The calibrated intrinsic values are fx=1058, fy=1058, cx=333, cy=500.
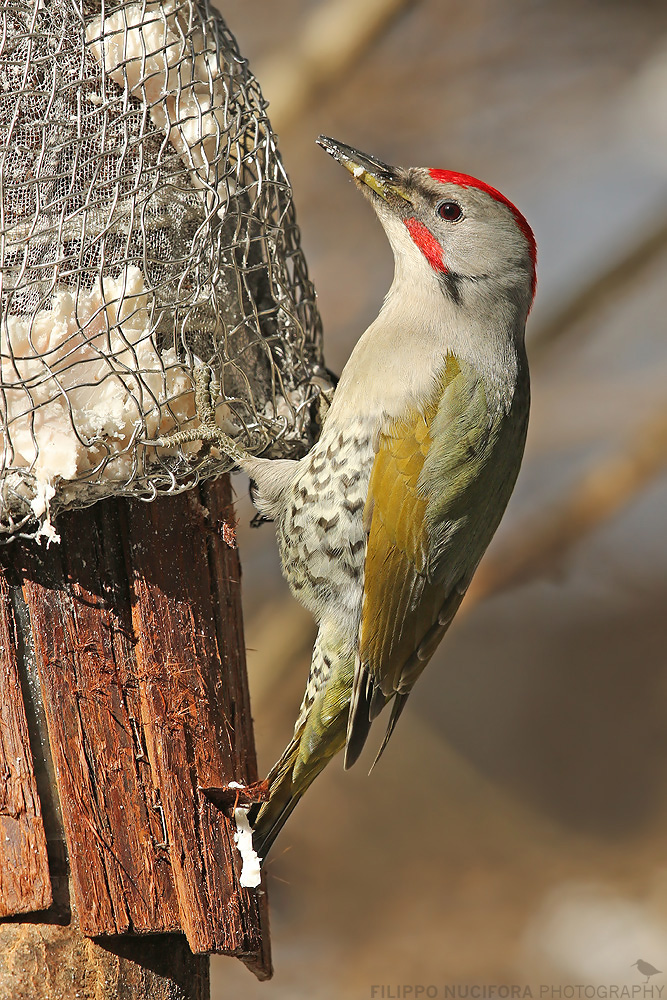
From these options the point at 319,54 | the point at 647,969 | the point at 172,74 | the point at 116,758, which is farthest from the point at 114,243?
the point at 647,969

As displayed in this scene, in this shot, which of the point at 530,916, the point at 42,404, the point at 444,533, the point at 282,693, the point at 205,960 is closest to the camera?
the point at 42,404

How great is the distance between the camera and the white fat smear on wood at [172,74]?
99.0 inches

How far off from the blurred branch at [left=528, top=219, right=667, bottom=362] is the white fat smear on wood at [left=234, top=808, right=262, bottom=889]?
3.19 metres

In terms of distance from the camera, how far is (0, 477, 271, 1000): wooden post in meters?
2.41

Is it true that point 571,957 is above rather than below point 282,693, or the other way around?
below

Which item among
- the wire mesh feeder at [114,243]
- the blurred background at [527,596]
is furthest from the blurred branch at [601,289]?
the wire mesh feeder at [114,243]

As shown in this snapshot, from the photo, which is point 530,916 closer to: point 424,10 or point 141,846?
A: point 141,846

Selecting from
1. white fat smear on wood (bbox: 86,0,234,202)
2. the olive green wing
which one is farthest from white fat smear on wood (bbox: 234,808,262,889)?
white fat smear on wood (bbox: 86,0,234,202)

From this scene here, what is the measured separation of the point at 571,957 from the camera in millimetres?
5316

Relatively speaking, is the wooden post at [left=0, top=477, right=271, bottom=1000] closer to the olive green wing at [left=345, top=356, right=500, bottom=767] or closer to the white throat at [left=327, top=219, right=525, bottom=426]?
the olive green wing at [left=345, top=356, right=500, bottom=767]

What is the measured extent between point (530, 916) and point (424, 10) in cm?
468

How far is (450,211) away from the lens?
3033mm

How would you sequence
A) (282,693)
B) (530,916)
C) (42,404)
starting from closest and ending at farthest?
(42,404) < (282,693) < (530,916)

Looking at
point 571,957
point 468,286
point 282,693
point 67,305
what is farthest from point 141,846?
point 571,957
